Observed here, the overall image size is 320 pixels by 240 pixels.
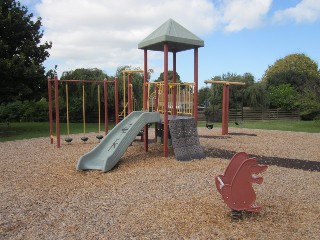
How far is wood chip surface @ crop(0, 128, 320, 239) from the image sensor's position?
382 cm

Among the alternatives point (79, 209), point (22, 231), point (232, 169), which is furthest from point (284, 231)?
point (22, 231)

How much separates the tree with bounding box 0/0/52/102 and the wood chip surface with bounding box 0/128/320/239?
7.15 m

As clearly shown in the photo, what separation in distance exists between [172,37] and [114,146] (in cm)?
306

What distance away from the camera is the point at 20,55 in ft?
47.9

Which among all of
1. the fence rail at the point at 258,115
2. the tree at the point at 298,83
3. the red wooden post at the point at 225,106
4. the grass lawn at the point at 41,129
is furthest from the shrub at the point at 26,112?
the tree at the point at 298,83

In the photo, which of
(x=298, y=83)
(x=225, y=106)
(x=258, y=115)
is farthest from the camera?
(x=298, y=83)

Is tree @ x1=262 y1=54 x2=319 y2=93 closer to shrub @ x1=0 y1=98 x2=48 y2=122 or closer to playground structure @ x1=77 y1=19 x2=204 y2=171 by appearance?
shrub @ x1=0 y1=98 x2=48 y2=122

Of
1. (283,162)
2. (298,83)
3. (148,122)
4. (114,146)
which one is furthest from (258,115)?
(114,146)

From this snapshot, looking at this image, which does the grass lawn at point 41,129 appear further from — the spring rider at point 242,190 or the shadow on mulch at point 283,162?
the spring rider at point 242,190

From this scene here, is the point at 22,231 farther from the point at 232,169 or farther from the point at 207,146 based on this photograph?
the point at 207,146

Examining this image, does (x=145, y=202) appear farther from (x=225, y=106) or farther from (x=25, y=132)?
(x=25, y=132)

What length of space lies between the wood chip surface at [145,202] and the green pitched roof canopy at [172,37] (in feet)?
9.77

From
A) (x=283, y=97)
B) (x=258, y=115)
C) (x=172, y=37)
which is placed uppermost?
(x=172, y=37)

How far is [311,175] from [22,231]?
550 cm
